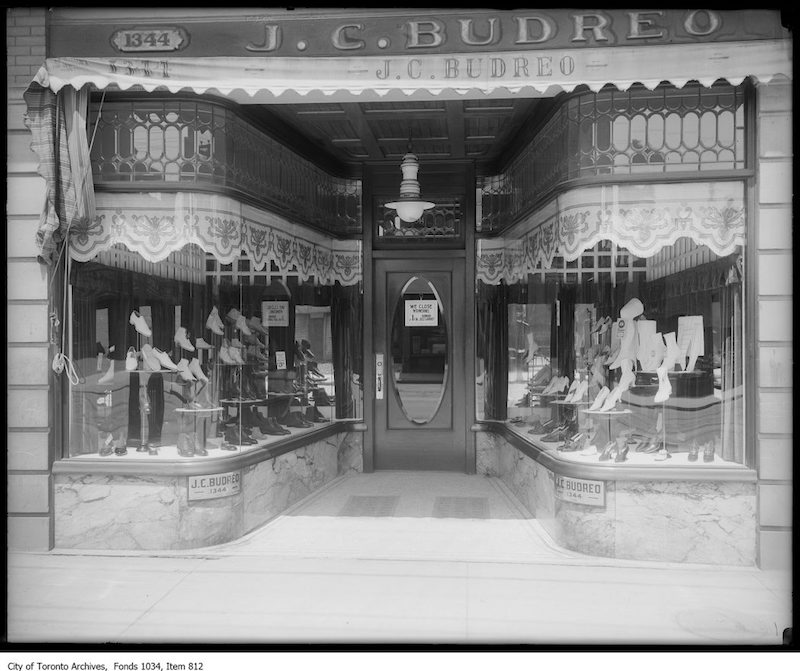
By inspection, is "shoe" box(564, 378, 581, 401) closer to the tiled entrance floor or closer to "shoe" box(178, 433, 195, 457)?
the tiled entrance floor

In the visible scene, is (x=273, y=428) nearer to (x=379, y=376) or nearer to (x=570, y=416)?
(x=379, y=376)

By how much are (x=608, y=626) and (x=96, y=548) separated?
11.5ft

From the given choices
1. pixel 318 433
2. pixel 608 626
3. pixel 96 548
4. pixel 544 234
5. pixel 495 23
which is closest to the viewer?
pixel 608 626

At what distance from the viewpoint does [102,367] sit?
17.9 ft

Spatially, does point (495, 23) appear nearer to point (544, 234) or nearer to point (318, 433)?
point (544, 234)

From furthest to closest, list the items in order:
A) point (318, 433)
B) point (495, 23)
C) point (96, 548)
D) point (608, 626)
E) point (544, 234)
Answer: point (318, 433) < point (544, 234) < point (96, 548) < point (495, 23) < point (608, 626)

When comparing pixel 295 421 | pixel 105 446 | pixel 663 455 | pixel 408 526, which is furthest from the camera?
pixel 295 421

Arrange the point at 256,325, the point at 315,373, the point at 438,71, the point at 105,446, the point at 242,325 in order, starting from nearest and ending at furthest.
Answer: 1. the point at 438,71
2. the point at 105,446
3. the point at 242,325
4. the point at 256,325
5. the point at 315,373

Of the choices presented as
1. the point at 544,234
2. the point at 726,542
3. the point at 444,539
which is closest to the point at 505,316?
the point at 544,234

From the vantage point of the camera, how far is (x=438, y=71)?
4.80 m

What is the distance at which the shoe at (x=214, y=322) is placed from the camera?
18.4 ft

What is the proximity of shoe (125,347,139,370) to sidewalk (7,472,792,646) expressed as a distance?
4.37ft

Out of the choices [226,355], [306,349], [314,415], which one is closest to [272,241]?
[226,355]

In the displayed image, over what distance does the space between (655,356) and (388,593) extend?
250 cm
